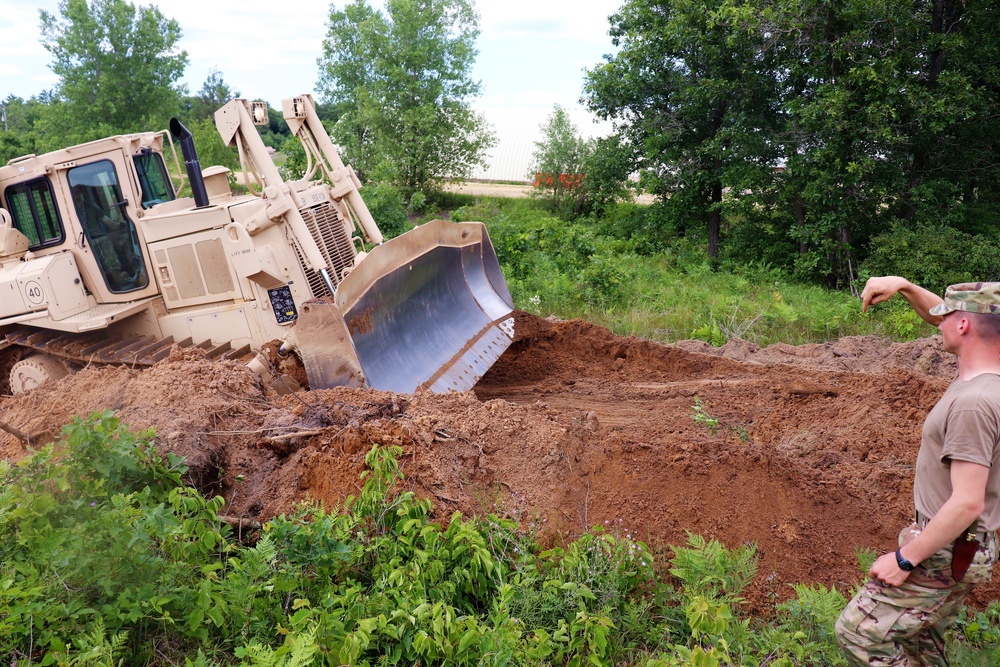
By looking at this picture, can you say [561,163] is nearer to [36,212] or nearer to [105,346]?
[36,212]

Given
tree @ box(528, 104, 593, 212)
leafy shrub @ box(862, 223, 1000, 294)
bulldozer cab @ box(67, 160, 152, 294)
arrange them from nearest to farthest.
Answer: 1. bulldozer cab @ box(67, 160, 152, 294)
2. leafy shrub @ box(862, 223, 1000, 294)
3. tree @ box(528, 104, 593, 212)

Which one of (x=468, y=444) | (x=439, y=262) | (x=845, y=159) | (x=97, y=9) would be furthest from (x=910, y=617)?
(x=97, y=9)

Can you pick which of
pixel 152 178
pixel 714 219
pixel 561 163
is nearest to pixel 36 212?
pixel 152 178

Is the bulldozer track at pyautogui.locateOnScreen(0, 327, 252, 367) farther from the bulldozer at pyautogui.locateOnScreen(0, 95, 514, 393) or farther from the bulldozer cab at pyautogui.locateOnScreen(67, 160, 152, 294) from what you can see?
the bulldozer cab at pyautogui.locateOnScreen(67, 160, 152, 294)

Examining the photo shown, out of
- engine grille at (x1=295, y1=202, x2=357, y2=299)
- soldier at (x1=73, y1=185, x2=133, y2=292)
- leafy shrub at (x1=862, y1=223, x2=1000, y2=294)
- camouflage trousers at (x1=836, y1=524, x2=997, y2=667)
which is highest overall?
soldier at (x1=73, y1=185, x2=133, y2=292)

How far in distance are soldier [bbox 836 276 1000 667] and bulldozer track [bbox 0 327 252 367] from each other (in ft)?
17.3

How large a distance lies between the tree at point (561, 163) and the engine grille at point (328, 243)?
1637 centimetres

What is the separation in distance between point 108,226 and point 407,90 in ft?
68.0

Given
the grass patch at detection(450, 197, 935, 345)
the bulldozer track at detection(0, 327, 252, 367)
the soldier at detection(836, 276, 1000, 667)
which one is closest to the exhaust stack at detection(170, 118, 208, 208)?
the bulldozer track at detection(0, 327, 252, 367)

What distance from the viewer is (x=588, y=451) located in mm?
4977

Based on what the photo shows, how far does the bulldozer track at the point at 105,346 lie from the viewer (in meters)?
6.66

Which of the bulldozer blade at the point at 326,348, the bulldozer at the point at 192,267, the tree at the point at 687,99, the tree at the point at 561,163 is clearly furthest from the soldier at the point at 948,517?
the tree at the point at 561,163

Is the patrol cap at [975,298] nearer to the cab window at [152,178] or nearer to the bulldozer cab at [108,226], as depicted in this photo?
the bulldozer cab at [108,226]

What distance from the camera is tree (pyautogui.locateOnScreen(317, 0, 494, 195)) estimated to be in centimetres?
2458
